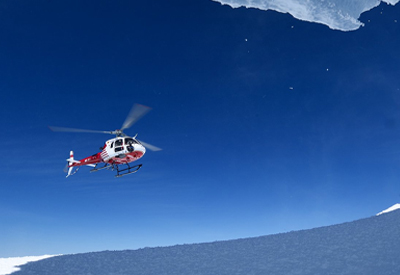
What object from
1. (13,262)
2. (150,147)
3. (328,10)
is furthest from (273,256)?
(328,10)

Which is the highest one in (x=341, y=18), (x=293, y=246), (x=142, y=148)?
(x=341, y=18)

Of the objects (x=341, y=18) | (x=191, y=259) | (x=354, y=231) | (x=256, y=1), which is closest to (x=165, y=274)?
(x=191, y=259)

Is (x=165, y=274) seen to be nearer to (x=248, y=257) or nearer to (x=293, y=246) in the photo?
(x=248, y=257)

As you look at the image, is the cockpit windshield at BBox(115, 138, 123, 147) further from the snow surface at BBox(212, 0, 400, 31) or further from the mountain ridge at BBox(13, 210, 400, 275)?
the snow surface at BBox(212, 0, 400, 31)

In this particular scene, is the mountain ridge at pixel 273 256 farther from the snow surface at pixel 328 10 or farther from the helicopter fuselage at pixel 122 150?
the snow surface at pixel 328 10

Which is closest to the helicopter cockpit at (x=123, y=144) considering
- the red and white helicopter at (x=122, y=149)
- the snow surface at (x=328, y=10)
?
the red and white helicopter at (x=122, y=149)

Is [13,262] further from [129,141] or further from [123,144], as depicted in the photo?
[129,141]
